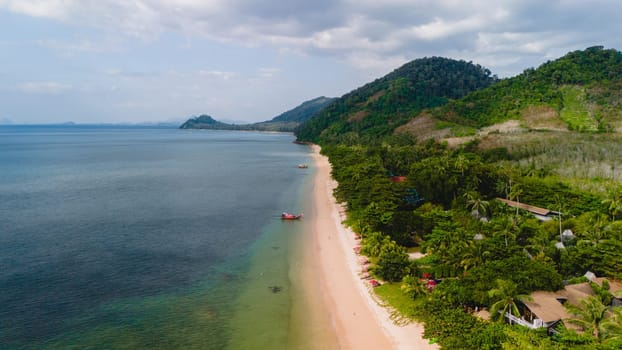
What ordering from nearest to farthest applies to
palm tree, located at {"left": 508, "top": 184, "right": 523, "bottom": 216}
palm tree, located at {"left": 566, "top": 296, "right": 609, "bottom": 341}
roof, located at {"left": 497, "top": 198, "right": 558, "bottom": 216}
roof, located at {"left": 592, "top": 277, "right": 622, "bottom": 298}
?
1. palm tree, located at {"left": 566, "top": 296, "right": 609, "bottom": 341}
2. roof, located at {"left": 592, "top": 277, "right": 622, "bottom": 298}
3. roof, located at {"left": 497, "top": 198, "right": 558, "bottom": 216}
4. palm tree, located at {"left": 508, "top": 184, "right": 523, "bottom": 216}

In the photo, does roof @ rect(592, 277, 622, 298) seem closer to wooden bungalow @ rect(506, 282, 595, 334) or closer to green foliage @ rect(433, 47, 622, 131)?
wooden bungalow @ rect(506, 282, 595, 334)

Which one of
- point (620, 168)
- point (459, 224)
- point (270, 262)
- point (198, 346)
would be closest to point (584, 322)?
point (459, 224)

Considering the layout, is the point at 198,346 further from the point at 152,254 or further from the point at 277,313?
the point at 152,254

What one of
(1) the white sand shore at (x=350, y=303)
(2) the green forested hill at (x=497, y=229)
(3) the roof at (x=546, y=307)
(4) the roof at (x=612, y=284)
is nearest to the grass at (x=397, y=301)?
(2) the green forested hill at (x=497, y=229)

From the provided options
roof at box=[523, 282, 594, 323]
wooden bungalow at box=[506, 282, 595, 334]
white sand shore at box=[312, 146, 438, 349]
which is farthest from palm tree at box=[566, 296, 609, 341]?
white sand shore at box=[312, 146, 438, 349]

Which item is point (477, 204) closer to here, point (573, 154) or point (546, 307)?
point (546, 307)

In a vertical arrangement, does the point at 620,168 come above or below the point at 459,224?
above
